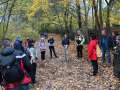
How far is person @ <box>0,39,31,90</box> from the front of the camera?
29.7 feet

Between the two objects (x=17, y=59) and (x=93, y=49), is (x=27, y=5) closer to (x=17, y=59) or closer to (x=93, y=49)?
(x=93, y=49)

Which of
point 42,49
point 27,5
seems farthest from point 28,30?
point 42,49

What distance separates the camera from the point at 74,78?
58.9 feet

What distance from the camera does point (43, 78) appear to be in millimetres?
18594

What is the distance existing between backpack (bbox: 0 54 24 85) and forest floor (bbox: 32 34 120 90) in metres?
6.52

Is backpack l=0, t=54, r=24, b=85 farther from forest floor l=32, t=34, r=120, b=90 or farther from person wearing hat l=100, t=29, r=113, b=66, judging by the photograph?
person wearing hat l=100, t=29, r=113, b=66

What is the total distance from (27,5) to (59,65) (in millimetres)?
25557

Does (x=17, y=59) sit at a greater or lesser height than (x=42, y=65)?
greater

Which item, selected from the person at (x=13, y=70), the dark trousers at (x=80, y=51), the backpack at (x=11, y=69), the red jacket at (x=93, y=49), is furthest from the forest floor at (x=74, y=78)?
the backpack at (x=11, y=69)

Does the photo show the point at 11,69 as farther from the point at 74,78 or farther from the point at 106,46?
the point at 106,46

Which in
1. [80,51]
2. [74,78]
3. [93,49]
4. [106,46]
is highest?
[93,49]

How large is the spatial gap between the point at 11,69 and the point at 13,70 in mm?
50

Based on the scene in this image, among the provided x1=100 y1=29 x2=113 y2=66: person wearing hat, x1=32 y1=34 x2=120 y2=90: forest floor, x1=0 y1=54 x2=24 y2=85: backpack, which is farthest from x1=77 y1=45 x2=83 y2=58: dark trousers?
x1=0 y1=54 x2=24 y2=85: backpack

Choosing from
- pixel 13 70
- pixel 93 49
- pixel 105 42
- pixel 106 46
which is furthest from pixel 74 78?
pixel 13 70
